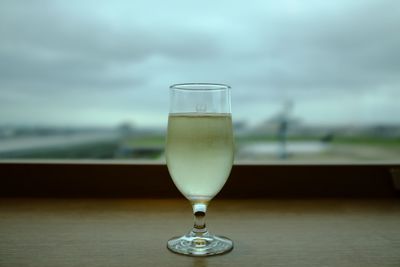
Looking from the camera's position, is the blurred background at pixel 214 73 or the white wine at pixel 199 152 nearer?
the white wine at pixel 199 152

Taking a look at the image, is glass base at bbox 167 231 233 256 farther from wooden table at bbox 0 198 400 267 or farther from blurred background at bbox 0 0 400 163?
blurred background at bbox 0 0 400 163

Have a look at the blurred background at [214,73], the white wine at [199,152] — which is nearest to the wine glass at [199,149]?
the white wine at [199,152]

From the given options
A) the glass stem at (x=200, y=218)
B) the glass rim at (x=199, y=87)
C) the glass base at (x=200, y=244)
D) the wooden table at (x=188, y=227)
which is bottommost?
the wooden table at (x=188, y=227)

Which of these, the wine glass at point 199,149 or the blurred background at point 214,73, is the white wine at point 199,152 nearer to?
the wine glass at point 199,149

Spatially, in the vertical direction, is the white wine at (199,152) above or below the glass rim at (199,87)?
below

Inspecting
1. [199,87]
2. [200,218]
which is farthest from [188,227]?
[199,87]

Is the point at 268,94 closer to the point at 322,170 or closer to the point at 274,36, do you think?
the point at 274,36

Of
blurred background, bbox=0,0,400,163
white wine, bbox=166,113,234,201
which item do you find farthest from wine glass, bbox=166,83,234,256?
blurred background, bbox=0,0,400,163
